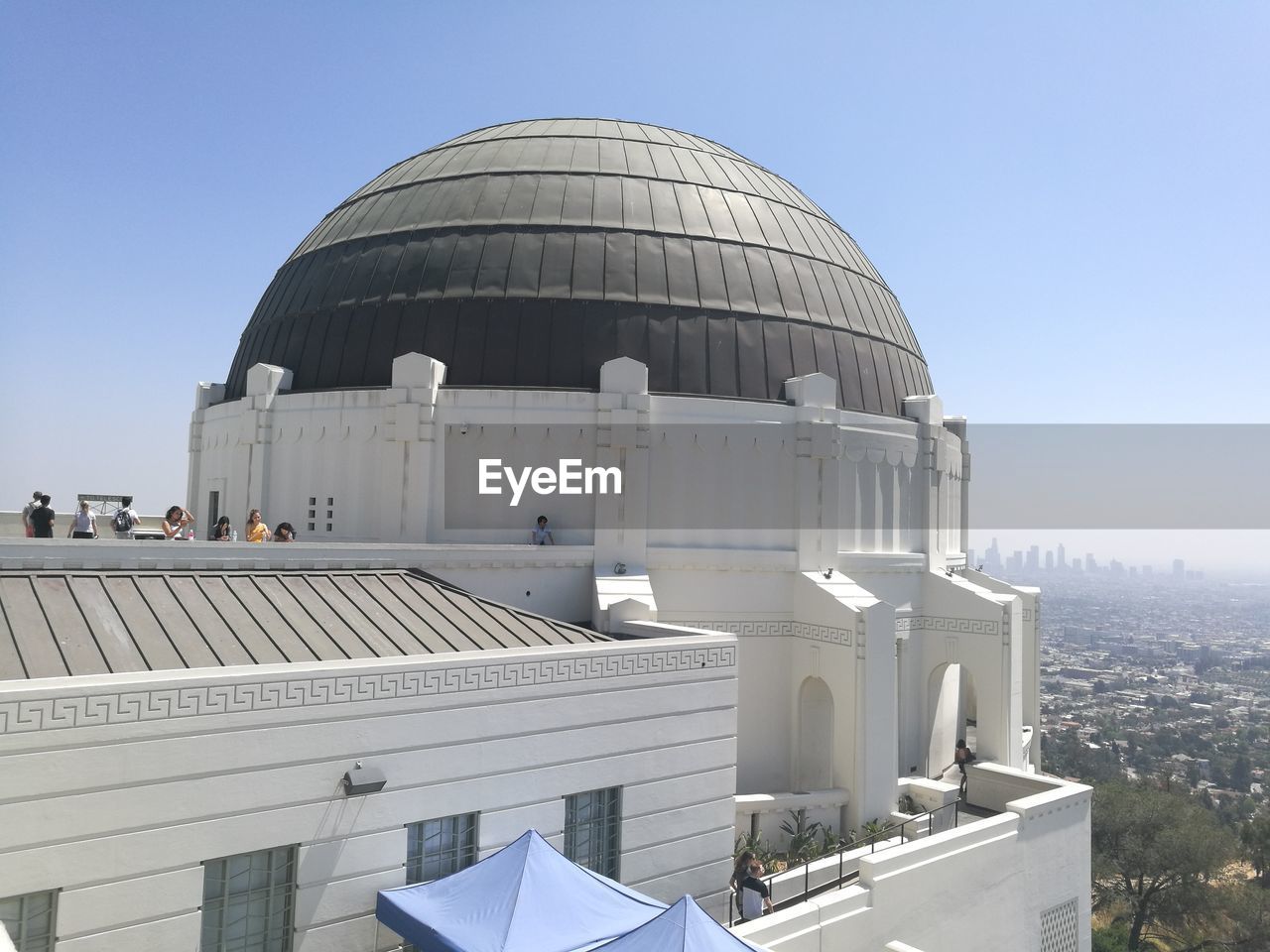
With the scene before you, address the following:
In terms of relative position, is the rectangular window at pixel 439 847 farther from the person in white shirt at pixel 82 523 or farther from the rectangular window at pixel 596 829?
the person in white shirt at pixel 82 523

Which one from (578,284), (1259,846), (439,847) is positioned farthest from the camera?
(1259,846)

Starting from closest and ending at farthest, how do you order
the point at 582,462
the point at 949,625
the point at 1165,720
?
the point at 582,462 → the point at 949,625 → the point at 1165,720

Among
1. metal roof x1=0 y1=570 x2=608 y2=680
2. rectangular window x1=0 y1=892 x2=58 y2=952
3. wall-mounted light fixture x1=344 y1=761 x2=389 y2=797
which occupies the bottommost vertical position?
rectangular window x1=0 y1=892 x2=58 y2=952

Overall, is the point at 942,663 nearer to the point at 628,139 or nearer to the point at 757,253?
the point at 757,253

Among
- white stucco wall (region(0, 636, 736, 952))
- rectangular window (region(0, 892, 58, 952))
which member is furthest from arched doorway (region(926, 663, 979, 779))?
rectangular window (region(0, 892, 58, 952))

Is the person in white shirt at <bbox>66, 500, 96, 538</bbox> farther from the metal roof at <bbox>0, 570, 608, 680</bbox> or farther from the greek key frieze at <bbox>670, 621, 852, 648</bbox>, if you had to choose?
the greek key frieze at <bbox>670, 621, 852, 648</bbox>

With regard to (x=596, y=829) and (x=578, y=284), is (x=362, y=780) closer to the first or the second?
(x=596, y=829)

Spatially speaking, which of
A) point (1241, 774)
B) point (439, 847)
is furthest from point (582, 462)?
point (1241, 774)
